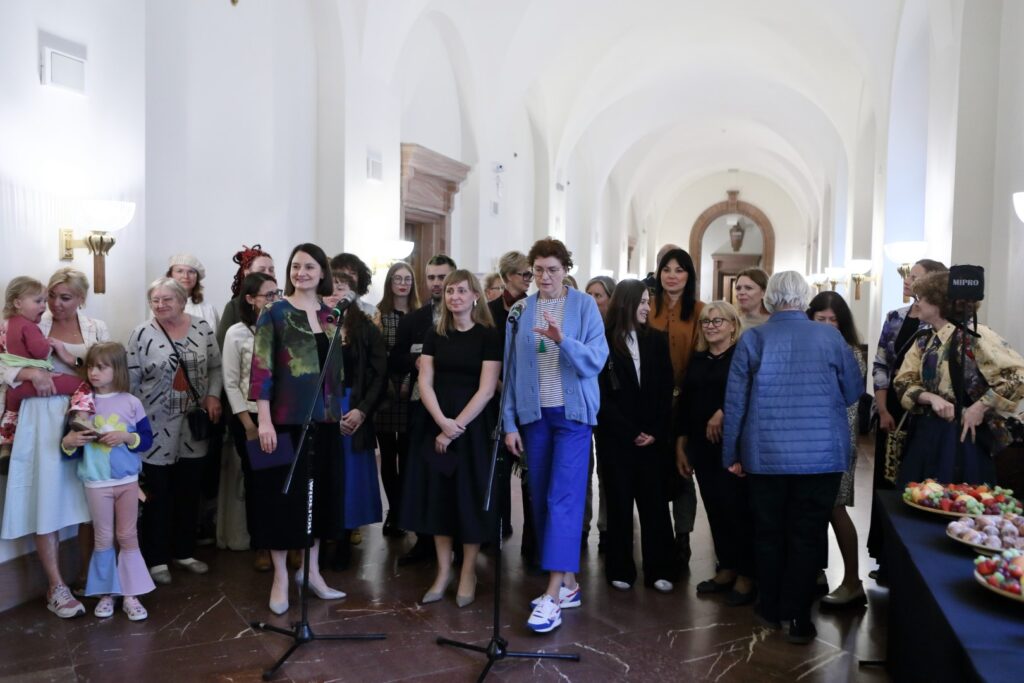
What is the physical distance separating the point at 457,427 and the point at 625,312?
40.0 inches

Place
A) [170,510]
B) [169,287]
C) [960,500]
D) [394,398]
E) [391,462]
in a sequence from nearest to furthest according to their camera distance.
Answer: [960,500]
[169,287]
[170,510]
[394,398]
[391,462]

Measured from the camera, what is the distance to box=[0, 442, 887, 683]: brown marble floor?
11.2ft

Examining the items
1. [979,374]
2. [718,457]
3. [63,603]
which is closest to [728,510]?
[718,457]

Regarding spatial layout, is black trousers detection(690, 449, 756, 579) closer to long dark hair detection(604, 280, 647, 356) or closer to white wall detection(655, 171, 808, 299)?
long dark hair detection(604, 280, 647, 356)

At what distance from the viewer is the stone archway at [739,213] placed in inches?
1073

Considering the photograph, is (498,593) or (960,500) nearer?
(960,500)

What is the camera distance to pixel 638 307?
14.1 ft

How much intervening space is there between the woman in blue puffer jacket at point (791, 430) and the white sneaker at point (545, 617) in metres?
0.94

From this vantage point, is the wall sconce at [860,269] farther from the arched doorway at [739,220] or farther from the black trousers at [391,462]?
the arched doorway at [739,220]

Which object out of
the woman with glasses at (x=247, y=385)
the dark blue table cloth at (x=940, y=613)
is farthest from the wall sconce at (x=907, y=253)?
the woman with glasses at (x=247, y=385)

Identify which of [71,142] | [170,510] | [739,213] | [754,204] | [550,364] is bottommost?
[170,510]

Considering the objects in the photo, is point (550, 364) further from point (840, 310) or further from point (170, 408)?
point (170, 408)

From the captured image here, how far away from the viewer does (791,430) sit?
3.67 metres

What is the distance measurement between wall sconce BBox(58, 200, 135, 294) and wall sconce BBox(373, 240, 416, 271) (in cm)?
379
